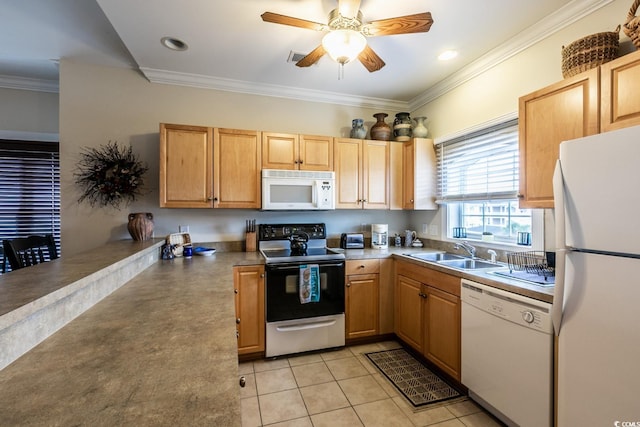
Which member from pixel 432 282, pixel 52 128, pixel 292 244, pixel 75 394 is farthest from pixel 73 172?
pixel 432 282

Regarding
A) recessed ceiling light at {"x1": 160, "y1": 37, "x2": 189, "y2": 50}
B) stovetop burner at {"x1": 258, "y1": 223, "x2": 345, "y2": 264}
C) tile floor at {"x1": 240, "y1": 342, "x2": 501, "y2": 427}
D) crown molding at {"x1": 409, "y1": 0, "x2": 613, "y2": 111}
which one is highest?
recessed ceiling light at {"x1": 160, "y1": 37, "x2": 189, "y2": 50}

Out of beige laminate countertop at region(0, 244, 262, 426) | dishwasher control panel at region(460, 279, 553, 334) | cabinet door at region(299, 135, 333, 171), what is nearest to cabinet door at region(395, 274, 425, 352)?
dishwasher control panel at region(460, 279, 553, 334)

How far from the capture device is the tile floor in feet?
5.98

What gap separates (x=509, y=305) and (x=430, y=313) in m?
0.78

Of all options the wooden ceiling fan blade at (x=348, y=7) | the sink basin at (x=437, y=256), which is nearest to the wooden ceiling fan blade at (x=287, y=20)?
the wooden ceiling fan blade at (x=348, y=7)

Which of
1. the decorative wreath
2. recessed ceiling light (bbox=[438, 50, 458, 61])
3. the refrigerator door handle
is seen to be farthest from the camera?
the decorative wreath

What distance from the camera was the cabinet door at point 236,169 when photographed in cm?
271

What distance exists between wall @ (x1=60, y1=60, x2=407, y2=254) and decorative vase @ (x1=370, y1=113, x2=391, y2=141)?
2.65 ft

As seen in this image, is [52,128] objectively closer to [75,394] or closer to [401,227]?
[75,394]

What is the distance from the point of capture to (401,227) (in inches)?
142

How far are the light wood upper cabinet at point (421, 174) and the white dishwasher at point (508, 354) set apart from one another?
1.27 meters

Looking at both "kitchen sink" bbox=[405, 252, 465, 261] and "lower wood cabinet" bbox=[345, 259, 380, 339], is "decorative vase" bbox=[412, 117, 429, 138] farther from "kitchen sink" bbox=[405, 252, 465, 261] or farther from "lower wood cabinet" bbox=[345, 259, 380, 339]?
"lower wood cabinet" bbox=[345, 259, 380, 339]

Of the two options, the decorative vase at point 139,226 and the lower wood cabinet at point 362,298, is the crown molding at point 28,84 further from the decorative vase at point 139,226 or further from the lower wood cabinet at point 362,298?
the lower wood cabinet at point 362,298

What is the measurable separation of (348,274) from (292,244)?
2.16 ft
